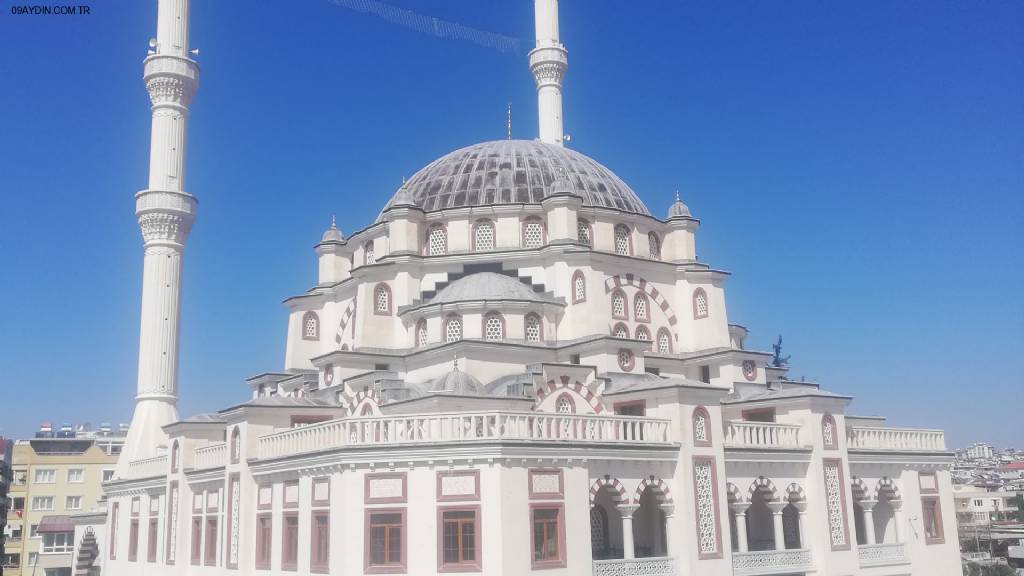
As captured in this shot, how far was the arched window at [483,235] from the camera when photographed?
102ft

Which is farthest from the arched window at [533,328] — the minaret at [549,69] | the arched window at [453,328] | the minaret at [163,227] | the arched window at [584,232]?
the minaret at [549,69]

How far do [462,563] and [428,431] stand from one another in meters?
2.77

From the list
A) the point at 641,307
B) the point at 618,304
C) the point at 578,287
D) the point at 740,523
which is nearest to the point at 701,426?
the point at 740,523

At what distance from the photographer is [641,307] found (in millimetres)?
31062

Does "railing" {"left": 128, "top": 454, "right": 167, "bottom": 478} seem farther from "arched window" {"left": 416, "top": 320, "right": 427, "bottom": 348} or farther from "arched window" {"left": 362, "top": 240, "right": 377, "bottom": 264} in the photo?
"arched window" {"left": 416, "top": 320, "right": 427, "bottom": 348}

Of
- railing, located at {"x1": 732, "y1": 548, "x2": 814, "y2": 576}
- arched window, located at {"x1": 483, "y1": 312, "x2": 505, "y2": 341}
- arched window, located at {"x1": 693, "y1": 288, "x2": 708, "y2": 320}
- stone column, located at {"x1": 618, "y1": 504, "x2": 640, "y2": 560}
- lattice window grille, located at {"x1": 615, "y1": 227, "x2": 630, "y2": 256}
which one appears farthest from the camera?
lattice window grille, located at {"x1": 615, "y1": 227, "x2": 630, "y2": 256}

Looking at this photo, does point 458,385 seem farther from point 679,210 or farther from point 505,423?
point 679,210

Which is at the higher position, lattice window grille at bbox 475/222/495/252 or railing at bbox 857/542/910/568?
lattice window grille at bbox 475/222/495/252

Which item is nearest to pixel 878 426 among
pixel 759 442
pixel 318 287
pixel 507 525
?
pixel 759 442

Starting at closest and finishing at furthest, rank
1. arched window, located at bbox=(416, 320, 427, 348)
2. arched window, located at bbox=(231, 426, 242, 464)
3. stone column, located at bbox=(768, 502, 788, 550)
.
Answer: stone column, located at bbox=(768, 502, 788, 550)
arched window, located at bbox=(231, 426, 242, 464)
arched window, located at bbox=(416, 320, 427, 348)

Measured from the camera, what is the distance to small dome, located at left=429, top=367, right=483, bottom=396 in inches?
891

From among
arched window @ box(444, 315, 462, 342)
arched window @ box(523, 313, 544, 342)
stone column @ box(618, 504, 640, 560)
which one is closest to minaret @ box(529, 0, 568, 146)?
arched window @ box(523, 313, 544, 342)

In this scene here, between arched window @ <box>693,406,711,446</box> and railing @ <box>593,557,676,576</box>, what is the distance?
2915 millimetres

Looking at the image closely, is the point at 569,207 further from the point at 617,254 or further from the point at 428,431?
the point at 428,431
